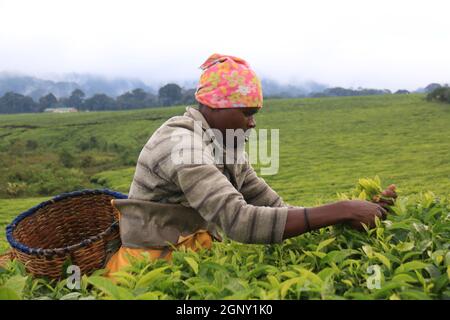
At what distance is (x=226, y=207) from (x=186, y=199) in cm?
45

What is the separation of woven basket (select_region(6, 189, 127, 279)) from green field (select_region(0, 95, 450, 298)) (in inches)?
31.2

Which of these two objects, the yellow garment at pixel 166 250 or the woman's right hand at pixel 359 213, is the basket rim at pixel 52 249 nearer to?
the yellow garment at pixel 166 250

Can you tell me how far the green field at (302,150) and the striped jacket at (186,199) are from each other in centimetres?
17

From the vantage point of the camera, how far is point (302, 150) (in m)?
24.4

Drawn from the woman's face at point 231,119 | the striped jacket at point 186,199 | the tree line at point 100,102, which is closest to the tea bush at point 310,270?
the striped jacket at point 186,199

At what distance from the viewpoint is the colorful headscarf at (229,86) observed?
8.12 ft
